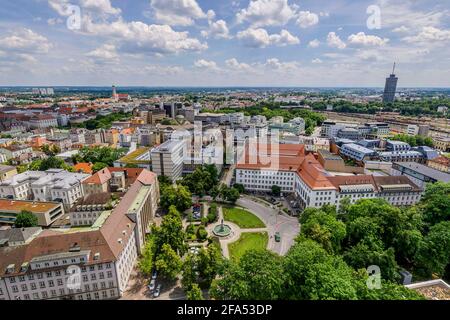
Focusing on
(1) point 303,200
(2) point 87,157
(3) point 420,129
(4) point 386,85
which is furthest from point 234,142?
(4) point 386,85

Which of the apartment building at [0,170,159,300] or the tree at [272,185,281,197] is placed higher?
the apartment building at [0,170,159,300]

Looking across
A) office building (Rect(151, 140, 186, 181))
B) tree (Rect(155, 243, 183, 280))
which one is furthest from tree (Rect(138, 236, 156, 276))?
office building (Rect(151, 140, 186, 181))

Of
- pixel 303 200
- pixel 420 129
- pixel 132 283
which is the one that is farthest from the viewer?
pixel 420 129

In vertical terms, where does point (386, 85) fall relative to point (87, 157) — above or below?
above

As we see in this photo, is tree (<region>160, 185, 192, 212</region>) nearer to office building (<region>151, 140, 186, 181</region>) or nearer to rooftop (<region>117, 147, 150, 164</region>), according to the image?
office building (<region>151, 140, 186, 181</region>)

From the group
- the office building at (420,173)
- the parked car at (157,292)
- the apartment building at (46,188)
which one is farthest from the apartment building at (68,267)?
the office building at (420,173)

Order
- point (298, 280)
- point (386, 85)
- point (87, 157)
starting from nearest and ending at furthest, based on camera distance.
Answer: point (298, 280), point (87, 157), point (386, 85)
